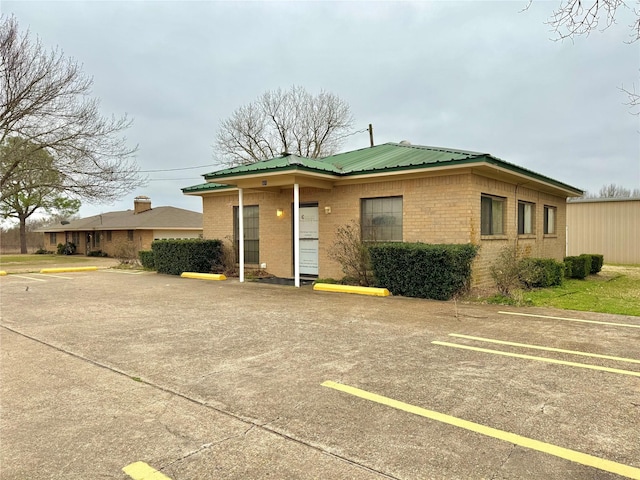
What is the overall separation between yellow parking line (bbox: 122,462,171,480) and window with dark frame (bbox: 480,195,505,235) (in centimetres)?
952

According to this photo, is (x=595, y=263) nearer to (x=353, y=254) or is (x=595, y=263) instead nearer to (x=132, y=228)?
(x=353, y=254)

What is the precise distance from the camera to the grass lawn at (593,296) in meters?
8.23

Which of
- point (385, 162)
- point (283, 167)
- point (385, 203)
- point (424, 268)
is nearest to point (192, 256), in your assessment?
point (283, 167)

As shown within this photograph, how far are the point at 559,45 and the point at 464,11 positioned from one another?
288cm

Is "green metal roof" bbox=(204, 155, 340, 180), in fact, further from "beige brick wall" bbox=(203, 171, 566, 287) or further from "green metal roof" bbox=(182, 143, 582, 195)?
"beige brick wall" bbox=(203, 171, 566, 287)

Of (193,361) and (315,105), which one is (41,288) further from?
(315,105)

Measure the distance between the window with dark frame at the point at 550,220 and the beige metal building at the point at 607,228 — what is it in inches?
276

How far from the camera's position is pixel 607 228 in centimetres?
2128

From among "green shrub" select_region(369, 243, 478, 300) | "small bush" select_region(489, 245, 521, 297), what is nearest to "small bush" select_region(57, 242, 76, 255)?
"green shrub" select_region(369, 243, 478, 300)

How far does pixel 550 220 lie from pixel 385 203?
8.31 m

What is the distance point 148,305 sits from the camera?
28.7ft

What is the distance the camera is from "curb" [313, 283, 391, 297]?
968 cm

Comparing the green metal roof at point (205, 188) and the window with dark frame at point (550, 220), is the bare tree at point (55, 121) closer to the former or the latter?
the green metal roof at point (205, 188)

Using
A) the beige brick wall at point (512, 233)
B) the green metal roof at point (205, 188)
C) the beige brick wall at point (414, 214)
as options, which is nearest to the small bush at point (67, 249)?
the green metal roof at point (205, 188)
